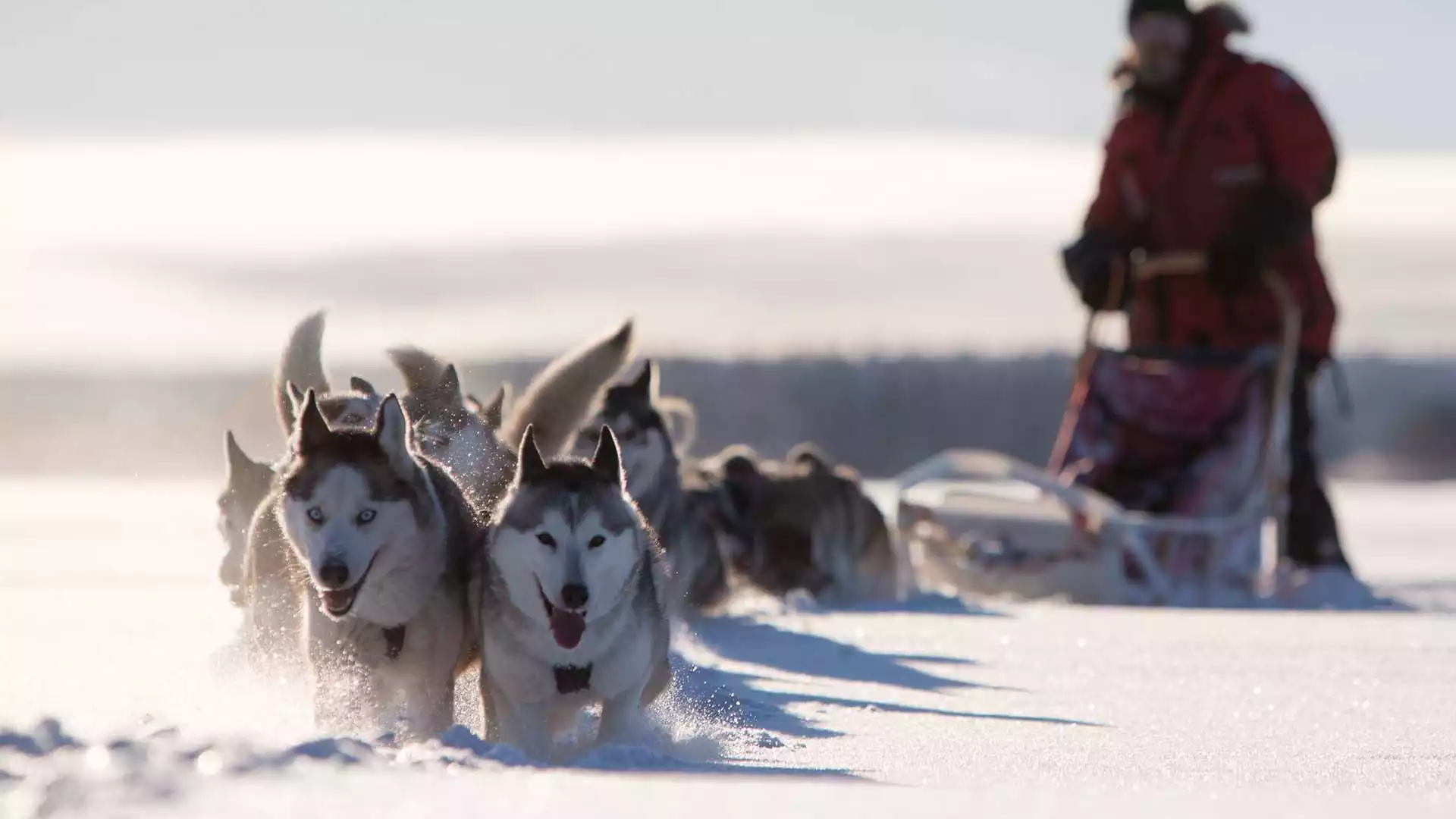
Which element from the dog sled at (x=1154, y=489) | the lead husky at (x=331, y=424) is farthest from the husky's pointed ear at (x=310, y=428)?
the dog sled at (x=1154, y=489)

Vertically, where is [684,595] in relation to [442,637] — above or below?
below

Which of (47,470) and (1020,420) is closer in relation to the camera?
(47,470)

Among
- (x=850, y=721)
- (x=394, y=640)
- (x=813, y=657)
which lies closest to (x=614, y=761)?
(x=394, y=640)

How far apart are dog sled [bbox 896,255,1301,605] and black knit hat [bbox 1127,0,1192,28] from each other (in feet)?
3.43

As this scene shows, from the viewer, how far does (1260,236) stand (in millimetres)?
8188

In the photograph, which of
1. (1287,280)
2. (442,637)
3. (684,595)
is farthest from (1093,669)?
(1287,280)

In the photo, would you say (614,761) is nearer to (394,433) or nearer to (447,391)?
(394,433)

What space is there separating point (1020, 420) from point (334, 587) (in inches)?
913

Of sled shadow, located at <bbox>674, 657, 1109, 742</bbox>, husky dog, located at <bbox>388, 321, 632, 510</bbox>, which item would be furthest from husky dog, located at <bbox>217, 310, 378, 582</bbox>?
sled shadow, located at <bbox>674, 657, 1109, 742</bbox>

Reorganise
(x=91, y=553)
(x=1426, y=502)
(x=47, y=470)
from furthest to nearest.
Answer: (x=47, y=470) < (x=1426, y=502) < (x=91, y=553)

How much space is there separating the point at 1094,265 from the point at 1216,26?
110 centimetres

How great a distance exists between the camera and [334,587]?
11.9 feet

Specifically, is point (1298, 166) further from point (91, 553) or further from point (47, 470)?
point (47, 470)

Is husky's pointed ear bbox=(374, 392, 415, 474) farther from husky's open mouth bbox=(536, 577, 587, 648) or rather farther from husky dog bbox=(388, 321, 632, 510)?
husky dog bbox=(388, 321, 632, 510)
